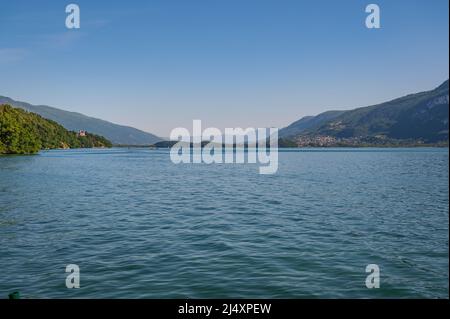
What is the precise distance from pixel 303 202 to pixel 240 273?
30317mm

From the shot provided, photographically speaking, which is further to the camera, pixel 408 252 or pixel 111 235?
pixel 111 235

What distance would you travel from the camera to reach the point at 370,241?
2927cm

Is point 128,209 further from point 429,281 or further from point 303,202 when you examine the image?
point 429,281

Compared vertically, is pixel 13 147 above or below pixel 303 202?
above

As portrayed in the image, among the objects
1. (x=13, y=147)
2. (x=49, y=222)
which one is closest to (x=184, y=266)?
(x=49, y=222)

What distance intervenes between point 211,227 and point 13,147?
6888 inches

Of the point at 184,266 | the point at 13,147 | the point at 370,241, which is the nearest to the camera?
the point at 184,266
